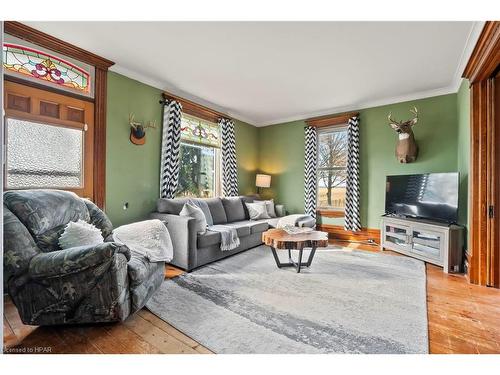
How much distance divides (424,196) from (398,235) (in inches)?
27.5

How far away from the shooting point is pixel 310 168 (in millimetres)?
5141

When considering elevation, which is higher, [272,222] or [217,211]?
[217,211]

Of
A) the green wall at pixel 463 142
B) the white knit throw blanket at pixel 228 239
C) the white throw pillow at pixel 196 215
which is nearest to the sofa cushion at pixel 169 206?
the white throw pillow at pixel 196 215

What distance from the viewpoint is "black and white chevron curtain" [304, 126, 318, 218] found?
16.8 ft

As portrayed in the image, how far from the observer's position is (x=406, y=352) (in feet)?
5.17

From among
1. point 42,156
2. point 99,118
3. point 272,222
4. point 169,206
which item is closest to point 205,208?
point 169,206

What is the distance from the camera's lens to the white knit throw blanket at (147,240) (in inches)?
88.4

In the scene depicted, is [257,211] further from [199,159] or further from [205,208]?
[199,159]

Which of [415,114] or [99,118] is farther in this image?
[415,114]

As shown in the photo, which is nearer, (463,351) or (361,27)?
(463,351)

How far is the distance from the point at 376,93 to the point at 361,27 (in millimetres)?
2017

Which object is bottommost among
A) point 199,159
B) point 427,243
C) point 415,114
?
point 427,243
